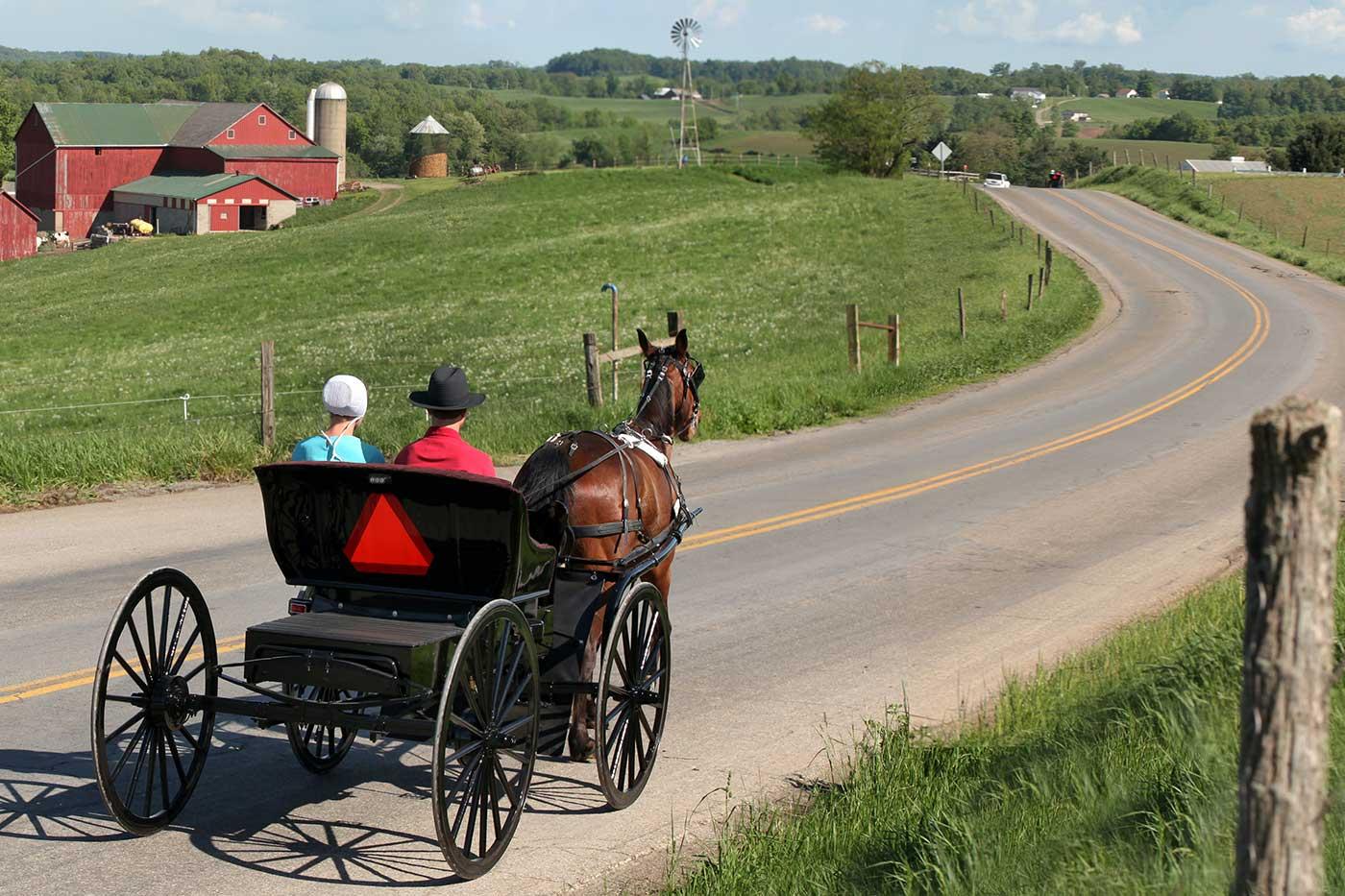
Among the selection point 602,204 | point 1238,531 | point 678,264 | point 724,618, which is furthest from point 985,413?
point 602,204

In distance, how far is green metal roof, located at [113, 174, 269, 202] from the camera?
8419 cm

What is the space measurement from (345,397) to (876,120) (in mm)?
93845

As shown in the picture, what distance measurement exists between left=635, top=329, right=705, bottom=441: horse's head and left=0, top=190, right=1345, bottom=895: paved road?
1.69m

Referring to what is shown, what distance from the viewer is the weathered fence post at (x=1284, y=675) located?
362 centimetres

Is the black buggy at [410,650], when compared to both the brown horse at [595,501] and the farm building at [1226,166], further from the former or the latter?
the farm building at [1226,166]

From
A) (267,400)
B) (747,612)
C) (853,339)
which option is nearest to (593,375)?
(267,400)

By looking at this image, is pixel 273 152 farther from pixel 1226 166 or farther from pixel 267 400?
pixel 267 400

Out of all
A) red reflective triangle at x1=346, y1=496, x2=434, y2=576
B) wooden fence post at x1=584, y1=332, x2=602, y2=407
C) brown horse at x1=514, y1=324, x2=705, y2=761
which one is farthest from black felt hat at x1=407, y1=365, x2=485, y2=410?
wooden fence post at x1=584, y1=332, x2=602, y2=407

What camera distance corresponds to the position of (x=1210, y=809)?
559 centimetres

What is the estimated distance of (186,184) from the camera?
A: 3445 inches

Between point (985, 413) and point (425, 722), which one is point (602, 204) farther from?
point (425, 722)

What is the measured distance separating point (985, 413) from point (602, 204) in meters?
52.0

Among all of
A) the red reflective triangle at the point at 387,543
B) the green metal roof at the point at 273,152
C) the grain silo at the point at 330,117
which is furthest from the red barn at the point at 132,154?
the red reflective triangle at the point at 387,543

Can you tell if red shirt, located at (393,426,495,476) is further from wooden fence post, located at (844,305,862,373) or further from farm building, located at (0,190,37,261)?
farm building, located at (0,190,37,261)
